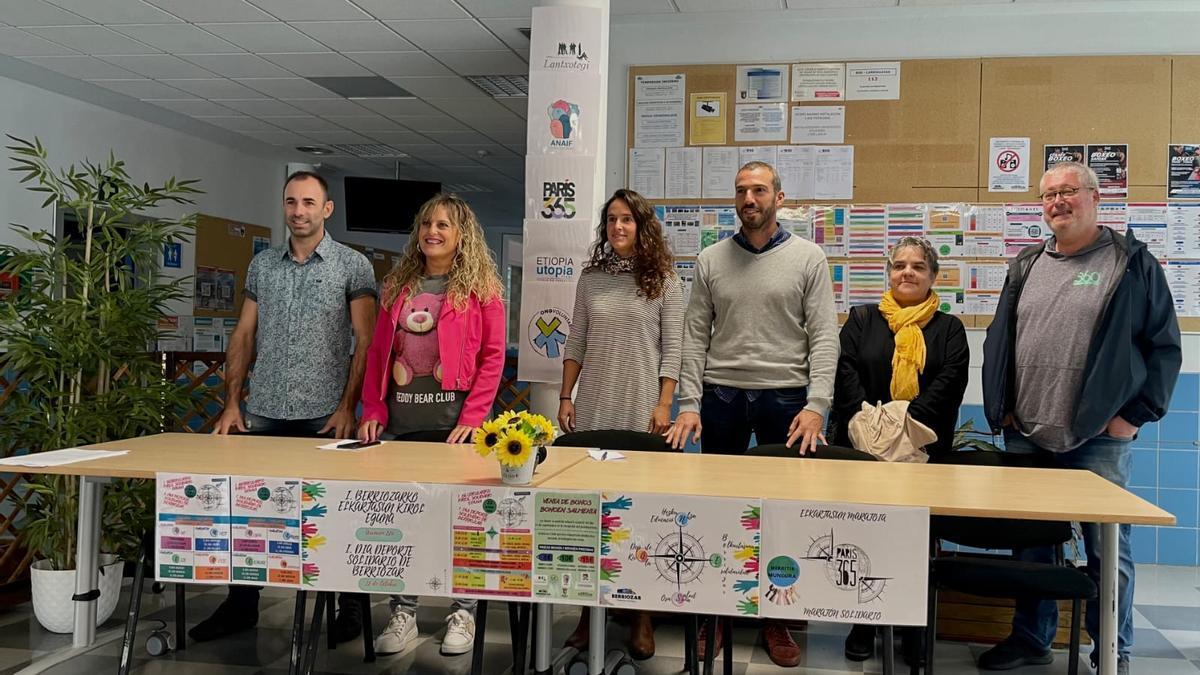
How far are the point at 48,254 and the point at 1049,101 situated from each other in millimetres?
4616

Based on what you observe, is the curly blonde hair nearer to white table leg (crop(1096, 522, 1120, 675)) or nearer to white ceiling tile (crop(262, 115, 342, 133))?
white table leg (crop(1096, 522, 1120, 675))

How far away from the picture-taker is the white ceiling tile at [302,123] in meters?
8.24

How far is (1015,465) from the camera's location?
3.31 metres

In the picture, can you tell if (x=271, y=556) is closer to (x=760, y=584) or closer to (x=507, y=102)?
(x=760, y=584)

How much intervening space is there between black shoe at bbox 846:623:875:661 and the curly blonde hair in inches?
67.6

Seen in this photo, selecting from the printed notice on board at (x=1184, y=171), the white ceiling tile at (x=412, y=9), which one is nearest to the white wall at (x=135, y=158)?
the white ceiling tile at (x=412, y=9)

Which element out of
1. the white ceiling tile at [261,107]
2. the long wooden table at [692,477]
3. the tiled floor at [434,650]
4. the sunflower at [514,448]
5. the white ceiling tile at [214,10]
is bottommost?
the tiled floor at [434,650]

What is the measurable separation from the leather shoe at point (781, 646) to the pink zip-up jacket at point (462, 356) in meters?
1.24

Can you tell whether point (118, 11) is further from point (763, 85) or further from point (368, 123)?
point (763, 85)

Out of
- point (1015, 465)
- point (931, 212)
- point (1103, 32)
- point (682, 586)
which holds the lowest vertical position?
point (682, 586)

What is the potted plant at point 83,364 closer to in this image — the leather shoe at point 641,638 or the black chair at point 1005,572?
the leather shoe at point 641,638

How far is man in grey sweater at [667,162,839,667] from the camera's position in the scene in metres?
3.38

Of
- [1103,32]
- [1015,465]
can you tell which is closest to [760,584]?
[1015,465]

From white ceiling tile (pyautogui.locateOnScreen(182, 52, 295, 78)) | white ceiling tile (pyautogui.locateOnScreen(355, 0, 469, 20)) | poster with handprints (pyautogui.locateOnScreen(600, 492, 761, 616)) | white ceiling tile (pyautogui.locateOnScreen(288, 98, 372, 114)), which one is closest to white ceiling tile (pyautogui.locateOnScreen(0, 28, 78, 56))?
white ceiling tile (pyautogui.locateOnScreen(182, 52, 295, 78))
